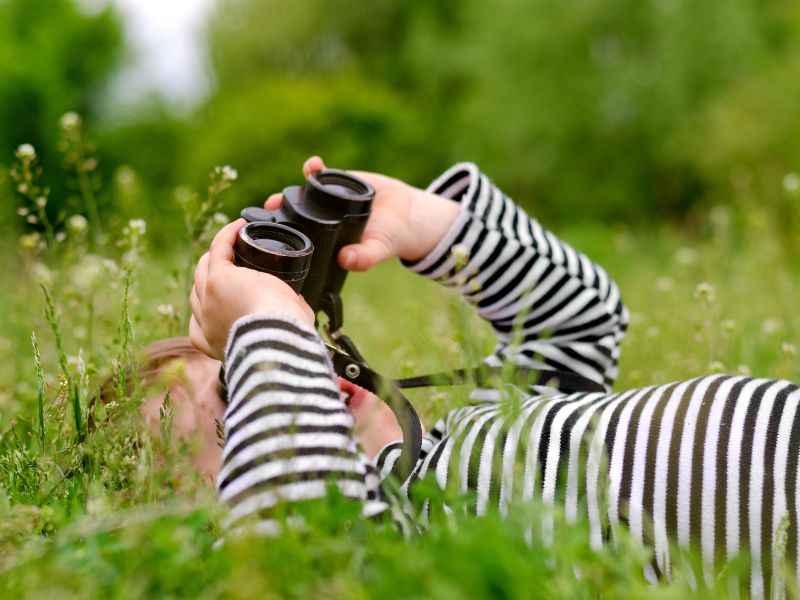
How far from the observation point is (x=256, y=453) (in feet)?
4.04

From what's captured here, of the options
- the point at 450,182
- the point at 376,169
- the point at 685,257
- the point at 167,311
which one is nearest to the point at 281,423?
the point at 167,311

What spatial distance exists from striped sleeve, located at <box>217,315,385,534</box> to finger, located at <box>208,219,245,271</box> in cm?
20

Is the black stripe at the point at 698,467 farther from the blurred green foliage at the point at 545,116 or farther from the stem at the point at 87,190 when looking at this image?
the blurred green foliage at the point at 545,116

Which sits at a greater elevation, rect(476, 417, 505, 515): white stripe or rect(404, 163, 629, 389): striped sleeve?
rect(404, 163, 629, 389): striped sleeve

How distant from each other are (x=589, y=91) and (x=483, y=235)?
41.8ft

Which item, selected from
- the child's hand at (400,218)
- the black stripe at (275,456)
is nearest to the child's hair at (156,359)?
the child's hand at (400,218)

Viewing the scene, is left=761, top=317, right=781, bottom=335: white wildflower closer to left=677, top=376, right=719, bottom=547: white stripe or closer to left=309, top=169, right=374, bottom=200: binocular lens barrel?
left=677, top=376, right=719, bottom=547: white stripe

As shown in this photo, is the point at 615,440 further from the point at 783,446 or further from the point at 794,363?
the point at 794,363

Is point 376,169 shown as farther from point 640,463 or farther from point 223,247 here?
point 640,463

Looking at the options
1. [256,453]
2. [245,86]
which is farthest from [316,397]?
[245,86]

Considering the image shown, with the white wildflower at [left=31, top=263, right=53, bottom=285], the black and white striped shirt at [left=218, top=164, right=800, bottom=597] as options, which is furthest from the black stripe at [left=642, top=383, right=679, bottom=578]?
the white wildflower at [left=31, top=263, right=53, bottom=285]

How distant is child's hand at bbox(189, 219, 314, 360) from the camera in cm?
141

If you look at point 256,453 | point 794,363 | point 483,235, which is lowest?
point 256,453

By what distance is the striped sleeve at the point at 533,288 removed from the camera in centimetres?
203
